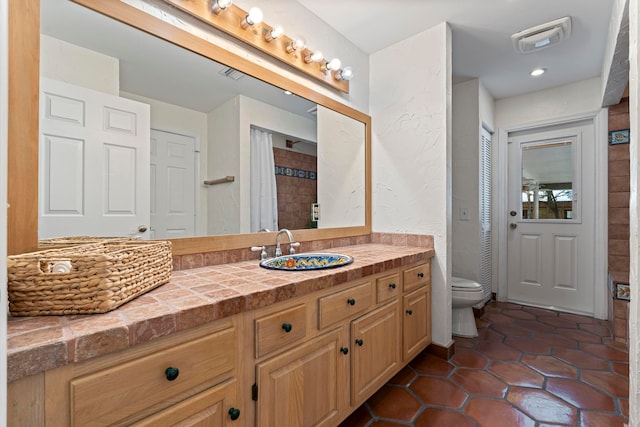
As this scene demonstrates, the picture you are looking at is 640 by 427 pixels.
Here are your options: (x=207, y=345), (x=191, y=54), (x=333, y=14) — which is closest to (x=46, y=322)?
(x=207, y=345)

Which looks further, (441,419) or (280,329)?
(441,419)

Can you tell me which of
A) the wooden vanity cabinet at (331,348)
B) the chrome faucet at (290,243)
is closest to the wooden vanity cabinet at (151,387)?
the wooden vanity cabinet at (331,348)

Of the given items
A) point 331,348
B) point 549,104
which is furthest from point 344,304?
point 549,104

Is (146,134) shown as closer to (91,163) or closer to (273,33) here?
(91,163)

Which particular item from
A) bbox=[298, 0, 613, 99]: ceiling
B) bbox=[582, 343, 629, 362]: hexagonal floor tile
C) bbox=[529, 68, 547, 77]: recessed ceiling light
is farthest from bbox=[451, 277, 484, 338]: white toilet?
bbox=[529, 68, 547, 77]: recessed ceiling light

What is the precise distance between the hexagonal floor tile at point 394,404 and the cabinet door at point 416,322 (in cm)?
20

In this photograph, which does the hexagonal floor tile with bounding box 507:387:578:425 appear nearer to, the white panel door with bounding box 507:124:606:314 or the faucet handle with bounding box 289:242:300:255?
the faucet handle with bounding box 289:242:300:255

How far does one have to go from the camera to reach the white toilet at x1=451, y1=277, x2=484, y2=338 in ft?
7.76

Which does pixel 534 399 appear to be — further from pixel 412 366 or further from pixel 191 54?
pixel 191 54

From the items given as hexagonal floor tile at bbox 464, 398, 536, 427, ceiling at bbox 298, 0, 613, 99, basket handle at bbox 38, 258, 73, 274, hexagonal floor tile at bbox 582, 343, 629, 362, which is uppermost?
ceiling at bbox 298, 0, 613, 99

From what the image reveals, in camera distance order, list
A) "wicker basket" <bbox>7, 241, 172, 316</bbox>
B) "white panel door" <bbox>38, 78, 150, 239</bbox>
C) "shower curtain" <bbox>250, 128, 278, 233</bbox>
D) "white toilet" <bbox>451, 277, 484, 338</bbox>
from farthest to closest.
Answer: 1. "white toilet" <bbox>451, 277, 484, 338</bbox>
2. "shower curtain" <bbox>250, 128, 278, 233</bbox>
3. "white panel door" <bbox>38, 78, 150, 239</bbox>
4. "wicker basket" <bbox>7, 241, 172, 316</bbox>

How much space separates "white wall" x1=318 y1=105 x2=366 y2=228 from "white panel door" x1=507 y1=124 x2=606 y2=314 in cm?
210

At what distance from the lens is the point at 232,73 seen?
156 centimetres

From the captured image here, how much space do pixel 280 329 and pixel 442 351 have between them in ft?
5.01
